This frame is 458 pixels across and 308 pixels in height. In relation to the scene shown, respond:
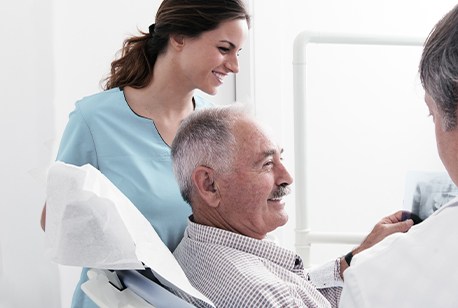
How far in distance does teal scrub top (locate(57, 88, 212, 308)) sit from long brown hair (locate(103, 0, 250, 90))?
10 centimetres

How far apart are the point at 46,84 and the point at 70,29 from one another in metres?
0.23

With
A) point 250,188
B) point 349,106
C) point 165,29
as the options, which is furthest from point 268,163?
point 349,106

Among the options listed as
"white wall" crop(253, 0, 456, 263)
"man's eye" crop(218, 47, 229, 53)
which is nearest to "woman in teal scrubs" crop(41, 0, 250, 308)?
"man's eye" crop(218, 47, 229, 53)

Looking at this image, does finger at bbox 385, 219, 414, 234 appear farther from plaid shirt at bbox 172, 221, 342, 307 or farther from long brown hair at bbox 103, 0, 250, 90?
long brown hair at bbox 103, 0, 250, 90

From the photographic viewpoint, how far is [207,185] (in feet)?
4.71

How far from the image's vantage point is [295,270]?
4.64 feet

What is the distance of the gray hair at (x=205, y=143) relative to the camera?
1.42m

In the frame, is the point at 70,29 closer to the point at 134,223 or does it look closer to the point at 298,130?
the point at 298,130

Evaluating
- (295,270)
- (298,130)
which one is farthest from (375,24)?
(295,270)

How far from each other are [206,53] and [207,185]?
0.42m

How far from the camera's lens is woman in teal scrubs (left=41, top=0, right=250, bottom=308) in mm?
1604

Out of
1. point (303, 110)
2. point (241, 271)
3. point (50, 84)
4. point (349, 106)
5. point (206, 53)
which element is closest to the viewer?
point (241, 271)

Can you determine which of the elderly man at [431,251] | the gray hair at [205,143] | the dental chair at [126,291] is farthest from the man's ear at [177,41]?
the elderly man at [431,251]

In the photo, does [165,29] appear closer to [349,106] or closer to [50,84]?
[50,84]
